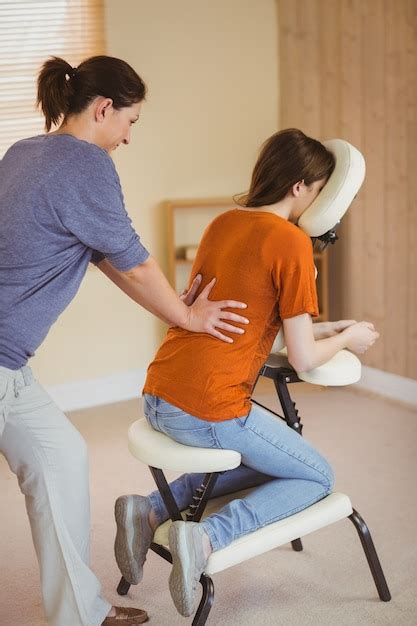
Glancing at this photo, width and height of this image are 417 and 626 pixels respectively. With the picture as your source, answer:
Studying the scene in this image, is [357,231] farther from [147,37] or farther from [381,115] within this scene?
[147,37]

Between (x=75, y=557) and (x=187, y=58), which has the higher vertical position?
(x=187, y=58)

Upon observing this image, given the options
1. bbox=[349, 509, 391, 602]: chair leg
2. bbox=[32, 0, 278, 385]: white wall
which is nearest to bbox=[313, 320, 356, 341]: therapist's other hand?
bbox=[349, 509, 391, 602]: chair leg

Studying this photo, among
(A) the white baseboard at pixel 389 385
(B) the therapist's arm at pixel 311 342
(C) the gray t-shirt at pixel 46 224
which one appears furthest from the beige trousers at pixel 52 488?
(A) the white baseboard at pixel 389 385

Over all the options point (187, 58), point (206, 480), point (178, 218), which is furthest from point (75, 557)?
point (187, 58)

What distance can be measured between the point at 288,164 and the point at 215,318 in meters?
0.39

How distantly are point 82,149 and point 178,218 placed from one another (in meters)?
2.39

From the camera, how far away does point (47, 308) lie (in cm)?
174

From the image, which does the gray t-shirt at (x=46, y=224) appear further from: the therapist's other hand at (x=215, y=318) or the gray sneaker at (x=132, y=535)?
the gray sneaker at (x=132, y=535)

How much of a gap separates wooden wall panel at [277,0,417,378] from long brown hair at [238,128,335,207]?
1.77 m

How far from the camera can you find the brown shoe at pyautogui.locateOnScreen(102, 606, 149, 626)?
1.95m

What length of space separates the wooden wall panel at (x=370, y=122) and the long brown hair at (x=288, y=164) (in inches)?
69.5

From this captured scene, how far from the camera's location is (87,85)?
1751 millimetres

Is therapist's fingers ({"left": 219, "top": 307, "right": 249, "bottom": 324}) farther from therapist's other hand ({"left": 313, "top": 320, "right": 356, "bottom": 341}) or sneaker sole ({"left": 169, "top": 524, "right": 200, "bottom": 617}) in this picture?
sneaker sole ({"left": 169, "top": 524, "right": 200, "bottom": 617})

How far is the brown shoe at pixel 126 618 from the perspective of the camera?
6.41 feet
